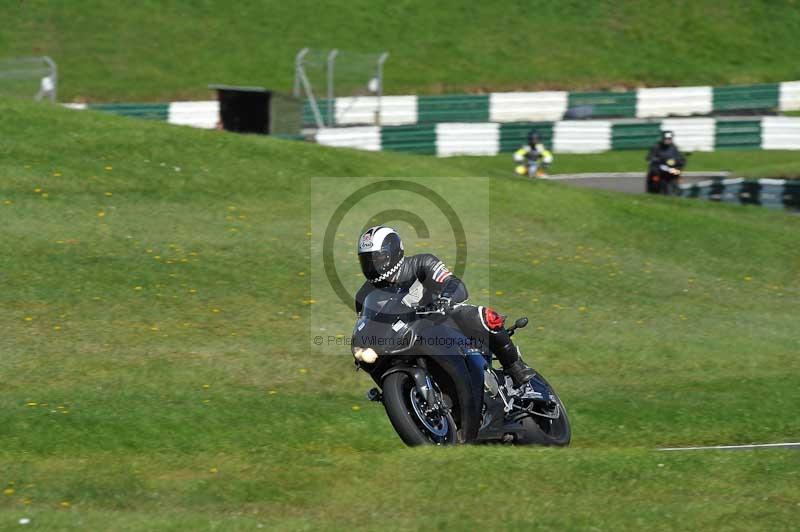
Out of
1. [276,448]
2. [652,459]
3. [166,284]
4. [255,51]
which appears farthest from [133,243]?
[255,51]

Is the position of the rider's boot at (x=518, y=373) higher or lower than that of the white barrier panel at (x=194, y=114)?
lower

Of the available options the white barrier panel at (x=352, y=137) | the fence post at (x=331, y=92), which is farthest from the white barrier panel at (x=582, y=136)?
the fence post at (x=331, y=92)

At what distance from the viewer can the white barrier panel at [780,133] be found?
3684 centimetres

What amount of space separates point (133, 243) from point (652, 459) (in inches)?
437

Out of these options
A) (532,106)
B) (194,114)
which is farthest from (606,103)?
(194,114)

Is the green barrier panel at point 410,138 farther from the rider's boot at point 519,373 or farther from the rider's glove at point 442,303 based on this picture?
the rider's glove at point 442,303

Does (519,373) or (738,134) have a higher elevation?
(738,134)

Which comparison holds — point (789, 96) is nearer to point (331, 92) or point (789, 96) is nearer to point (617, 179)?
point (617, 179)

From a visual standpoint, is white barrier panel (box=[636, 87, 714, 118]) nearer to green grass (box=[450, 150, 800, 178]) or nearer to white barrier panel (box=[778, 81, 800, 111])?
green grass (box=[450, 150, 800, 178])

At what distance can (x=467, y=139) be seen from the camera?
113 feet

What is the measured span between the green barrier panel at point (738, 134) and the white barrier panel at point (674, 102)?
2482mm

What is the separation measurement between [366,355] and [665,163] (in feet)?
63.7

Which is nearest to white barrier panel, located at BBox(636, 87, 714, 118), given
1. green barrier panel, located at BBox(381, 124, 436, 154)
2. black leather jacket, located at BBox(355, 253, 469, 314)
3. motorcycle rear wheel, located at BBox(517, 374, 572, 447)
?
green barrier panel, located at BBox(381, 124, 436, 154)

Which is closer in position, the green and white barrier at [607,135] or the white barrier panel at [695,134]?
the green and white barrier at [607,135]
